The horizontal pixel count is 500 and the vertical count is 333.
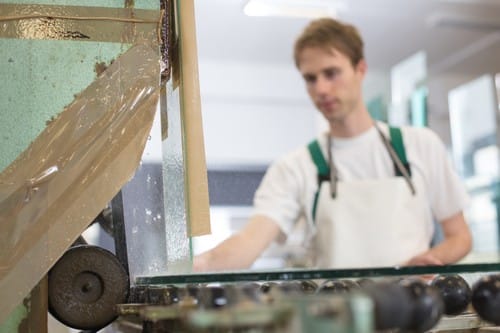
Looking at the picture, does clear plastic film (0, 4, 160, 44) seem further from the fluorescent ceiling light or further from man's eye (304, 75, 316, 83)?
the fluorescent ceiling light

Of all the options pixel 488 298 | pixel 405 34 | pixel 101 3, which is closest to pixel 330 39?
pixel 101 3

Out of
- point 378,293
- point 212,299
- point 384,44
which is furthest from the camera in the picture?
point 384,44

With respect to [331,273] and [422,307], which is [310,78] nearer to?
[331,273]

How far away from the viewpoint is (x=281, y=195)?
1519 mm

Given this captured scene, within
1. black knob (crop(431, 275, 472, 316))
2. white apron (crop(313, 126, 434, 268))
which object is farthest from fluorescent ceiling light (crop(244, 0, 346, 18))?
black knob (crop(431, 275, 472, 316))

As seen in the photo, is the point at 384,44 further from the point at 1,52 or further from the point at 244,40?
the point at 1,52

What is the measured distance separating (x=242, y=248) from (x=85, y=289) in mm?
695

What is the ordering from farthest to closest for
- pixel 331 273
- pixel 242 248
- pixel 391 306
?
1. pixel 242 248
2. pixel 331 273
3. pixel 391 306

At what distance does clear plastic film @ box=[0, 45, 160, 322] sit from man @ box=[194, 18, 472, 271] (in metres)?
0.71

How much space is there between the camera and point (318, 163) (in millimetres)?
1567

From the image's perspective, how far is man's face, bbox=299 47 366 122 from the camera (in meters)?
1.53

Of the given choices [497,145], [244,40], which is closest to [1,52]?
[244,40]

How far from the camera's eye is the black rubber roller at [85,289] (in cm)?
72

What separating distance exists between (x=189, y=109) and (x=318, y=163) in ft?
2.64
